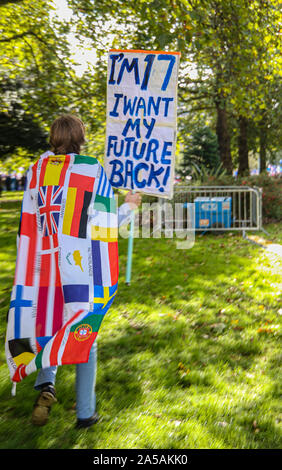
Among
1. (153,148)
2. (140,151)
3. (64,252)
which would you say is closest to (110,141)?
(140,151)

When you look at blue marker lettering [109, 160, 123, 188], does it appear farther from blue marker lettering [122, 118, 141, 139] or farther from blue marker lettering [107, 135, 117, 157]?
blue marker lettering [122, 118, 141, 139]

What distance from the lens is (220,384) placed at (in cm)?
361

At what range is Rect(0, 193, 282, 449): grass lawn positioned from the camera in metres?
2.85

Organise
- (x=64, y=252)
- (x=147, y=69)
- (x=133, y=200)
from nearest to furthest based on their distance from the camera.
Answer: (x=64, y=252), (x=133, y=200), (x=147, y=69)

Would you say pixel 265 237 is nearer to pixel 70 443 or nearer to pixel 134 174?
pixel 134 174

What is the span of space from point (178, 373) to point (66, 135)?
2.37 meters

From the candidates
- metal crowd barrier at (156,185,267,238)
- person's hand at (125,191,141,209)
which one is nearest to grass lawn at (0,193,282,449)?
person's hand at (125,191,141,209)

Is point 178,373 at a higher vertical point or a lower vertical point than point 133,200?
lower

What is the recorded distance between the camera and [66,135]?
275 centimetres

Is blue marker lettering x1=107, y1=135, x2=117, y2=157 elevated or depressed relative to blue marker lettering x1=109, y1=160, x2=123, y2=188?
elevated

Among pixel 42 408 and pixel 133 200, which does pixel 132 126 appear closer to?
pixel 133 200

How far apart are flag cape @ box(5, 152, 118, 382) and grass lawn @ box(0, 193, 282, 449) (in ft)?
2.29
